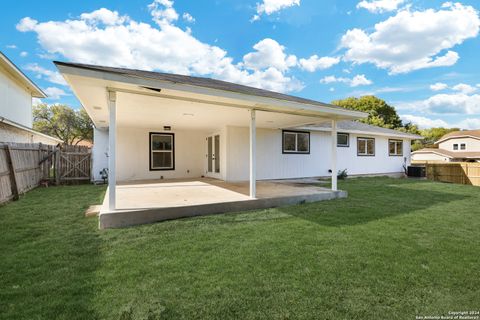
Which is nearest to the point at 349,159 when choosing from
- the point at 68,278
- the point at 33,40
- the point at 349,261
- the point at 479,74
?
the point at 349,261

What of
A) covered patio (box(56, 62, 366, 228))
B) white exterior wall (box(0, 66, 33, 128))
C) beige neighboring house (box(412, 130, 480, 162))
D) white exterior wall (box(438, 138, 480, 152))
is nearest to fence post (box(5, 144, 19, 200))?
covered patio (box(56, 62, 366, 228))

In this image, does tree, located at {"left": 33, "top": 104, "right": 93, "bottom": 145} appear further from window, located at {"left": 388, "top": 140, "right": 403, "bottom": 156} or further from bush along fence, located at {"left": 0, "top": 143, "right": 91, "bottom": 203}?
window, located at {"left": 388, "top": 140, "right": 403, "bottom": 156}

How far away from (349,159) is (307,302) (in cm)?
1184

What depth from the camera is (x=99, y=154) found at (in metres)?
10.2

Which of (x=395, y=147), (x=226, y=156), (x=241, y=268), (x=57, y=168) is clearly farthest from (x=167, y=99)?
(x=395, y=147)

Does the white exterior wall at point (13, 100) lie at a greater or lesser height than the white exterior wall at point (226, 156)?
greater

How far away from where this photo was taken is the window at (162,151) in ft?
33.2

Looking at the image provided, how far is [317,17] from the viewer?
1332 cm

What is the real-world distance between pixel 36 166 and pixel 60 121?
76.1ft

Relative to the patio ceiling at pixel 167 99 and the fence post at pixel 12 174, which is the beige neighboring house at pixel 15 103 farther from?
the patio ceiling at pixel 167 99

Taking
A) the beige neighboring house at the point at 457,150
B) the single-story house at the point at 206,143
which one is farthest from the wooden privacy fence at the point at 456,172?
the beige neighboring house at the point at 457,150

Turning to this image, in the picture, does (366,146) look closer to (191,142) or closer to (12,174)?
(191,142)

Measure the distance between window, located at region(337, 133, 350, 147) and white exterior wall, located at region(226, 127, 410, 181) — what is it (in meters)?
0.21

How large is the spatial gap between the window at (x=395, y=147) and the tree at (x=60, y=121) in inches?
1160
